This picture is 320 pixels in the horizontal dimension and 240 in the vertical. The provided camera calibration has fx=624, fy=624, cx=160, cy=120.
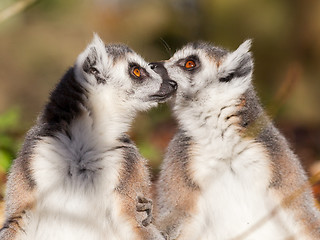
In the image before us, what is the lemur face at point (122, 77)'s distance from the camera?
459 cm

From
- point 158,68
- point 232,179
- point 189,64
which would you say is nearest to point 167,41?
point 189,64

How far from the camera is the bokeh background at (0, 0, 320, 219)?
1096 cm

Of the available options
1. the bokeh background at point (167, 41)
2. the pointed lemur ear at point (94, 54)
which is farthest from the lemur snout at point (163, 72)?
the bokeh background at point (167, 41)

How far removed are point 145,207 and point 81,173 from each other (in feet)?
1.66

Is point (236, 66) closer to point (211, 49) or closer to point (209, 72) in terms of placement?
point (209, 72)

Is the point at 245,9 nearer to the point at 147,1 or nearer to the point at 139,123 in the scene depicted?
the point at 139,123

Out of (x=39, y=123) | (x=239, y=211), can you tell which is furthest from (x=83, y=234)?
(x=239, y=211)

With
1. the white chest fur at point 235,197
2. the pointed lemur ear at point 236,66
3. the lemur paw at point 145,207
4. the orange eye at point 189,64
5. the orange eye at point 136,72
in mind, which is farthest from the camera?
the orange eye at point 189,64

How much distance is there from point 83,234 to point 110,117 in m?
0.86

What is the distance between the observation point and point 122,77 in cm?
477

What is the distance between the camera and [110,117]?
453cm

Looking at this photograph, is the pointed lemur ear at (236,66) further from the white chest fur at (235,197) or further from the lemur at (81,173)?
the lemur at (81,173)

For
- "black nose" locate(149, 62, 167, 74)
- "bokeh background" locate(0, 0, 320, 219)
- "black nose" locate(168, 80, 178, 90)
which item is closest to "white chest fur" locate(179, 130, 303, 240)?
"black nose" locate(168, 80, 178, 90)

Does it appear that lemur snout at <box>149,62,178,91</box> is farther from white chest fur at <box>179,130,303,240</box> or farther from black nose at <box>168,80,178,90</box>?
white chest fur at <box>179,130,303,240</box>
